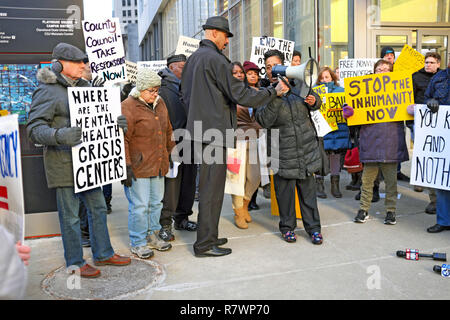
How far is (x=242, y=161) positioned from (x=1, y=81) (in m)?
3.08

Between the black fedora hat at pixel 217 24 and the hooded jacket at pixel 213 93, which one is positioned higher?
the black fedora hat at pixel 217 24

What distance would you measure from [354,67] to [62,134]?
6.16m

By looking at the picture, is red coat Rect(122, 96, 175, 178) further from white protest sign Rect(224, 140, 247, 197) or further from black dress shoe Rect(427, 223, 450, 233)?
black dress shoe Rect(427, 223, 450, 233)

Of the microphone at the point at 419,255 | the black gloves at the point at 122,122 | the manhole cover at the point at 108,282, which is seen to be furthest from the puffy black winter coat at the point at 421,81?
the manhole cover at the point at 108,282

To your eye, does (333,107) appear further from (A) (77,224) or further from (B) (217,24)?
(A) (77,224)

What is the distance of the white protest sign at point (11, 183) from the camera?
2.39m

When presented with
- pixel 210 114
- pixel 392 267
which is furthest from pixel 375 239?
pixel 210 114

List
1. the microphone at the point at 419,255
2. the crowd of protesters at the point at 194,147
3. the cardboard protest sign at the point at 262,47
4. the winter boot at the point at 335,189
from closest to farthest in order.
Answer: the crowd of protesters at the point at 194,147, the microphone at the point at 419,255, the winter boot at the point at 335,189, the cardboard protest sign at the point at 262,47

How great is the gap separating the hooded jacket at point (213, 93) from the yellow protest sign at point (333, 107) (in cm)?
271

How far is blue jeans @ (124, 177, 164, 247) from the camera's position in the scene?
447 cm

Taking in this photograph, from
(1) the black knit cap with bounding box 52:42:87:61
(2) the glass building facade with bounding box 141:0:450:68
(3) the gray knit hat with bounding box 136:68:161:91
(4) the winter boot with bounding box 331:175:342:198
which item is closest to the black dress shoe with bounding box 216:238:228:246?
(3) the gray knit hat with bounding box 136:68:161:91

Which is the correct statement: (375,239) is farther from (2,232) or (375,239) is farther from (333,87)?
(2,232)

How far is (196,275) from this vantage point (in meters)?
3.99

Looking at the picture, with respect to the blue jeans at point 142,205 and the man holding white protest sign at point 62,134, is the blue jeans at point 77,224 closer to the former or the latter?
the man holding white protest sign at point 62,134
